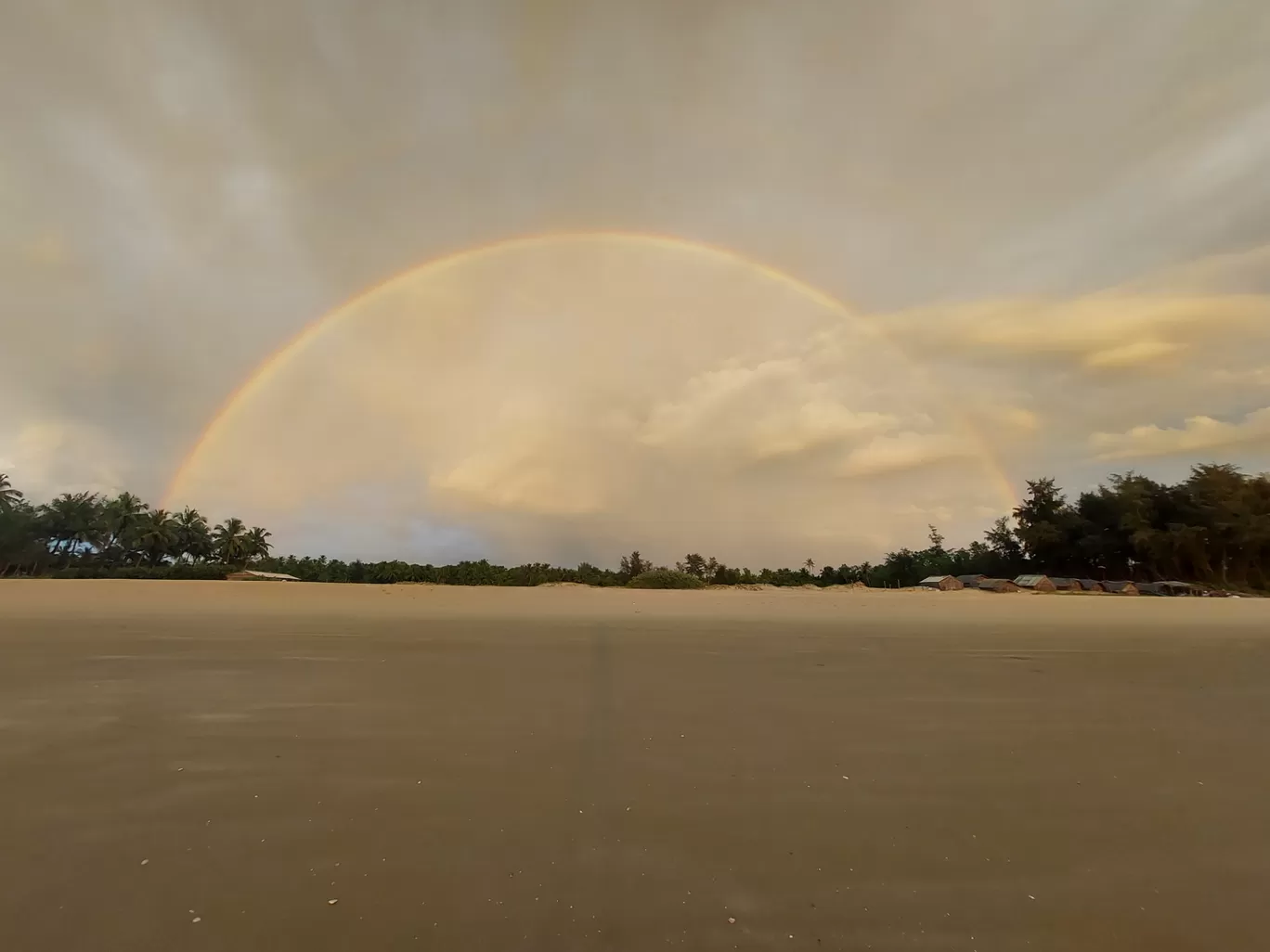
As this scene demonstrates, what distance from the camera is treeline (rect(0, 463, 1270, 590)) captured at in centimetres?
4869

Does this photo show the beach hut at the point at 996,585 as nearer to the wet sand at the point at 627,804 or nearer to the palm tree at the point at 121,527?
the wet sand at the point at 627,804

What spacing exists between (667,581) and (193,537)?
63.4 m

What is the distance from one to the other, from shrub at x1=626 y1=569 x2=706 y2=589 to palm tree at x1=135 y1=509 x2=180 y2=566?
5597cm

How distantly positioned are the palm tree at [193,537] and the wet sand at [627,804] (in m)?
76.5

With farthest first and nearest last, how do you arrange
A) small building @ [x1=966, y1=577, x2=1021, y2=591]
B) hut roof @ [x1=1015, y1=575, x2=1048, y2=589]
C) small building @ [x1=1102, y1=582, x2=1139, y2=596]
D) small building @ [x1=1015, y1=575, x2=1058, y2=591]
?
hut roof @ [x1=1015, y1=575, x2=1048, y2=589], small building @ [x1=1015, y1=575, x2=1058, y2=591], small building @ [x1=1102, y1=582, x2=1139, y2=596], small building @ [x1=966, y1=577, x2=1021, y2=591]

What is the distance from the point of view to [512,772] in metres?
4.68

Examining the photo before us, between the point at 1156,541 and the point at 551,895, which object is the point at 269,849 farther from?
the point at 1156,541

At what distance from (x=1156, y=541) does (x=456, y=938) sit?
63.7 meters

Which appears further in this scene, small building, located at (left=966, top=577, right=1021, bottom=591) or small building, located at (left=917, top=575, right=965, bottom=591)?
small building, located at (left=917, top=575, right=965, bottom=591)

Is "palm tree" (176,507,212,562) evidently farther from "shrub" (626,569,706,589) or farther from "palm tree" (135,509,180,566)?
"shrub" (626,569,706,589)

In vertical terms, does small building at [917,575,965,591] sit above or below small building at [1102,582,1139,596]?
above

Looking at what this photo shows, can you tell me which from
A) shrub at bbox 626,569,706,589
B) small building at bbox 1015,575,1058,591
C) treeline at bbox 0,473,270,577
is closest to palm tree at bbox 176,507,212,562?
treeline at bbox 0,473,270,577

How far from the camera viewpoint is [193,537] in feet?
243

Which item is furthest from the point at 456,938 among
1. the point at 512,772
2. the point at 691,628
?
the point at 691,628
